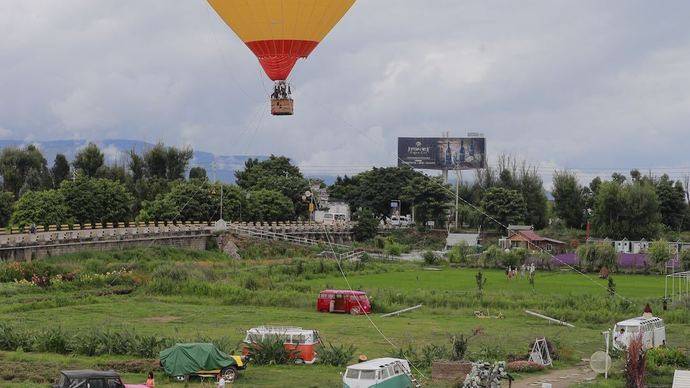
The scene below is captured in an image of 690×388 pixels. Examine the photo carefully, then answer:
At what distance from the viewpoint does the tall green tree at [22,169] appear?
3745 inches

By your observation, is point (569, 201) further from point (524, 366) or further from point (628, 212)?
point (524, 366)

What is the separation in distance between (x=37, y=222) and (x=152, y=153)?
3806 centimetres

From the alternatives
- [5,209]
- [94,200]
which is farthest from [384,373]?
[5,209]

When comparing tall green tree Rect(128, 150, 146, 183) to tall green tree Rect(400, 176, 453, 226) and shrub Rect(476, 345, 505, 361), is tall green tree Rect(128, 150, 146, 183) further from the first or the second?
shrub Rect(476, 345, 505, 361)

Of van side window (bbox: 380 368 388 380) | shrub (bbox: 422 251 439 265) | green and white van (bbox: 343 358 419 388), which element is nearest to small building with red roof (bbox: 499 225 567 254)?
shrub (bbox: 422 251 439 265)

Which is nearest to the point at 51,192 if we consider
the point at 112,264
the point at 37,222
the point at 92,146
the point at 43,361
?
the point at 37,222

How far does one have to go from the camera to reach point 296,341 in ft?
→ 98.9

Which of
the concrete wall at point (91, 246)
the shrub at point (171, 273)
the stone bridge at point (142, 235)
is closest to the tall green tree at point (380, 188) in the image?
the stone bridge at point (142, 235)

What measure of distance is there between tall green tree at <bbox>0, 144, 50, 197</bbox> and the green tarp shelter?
7190cm

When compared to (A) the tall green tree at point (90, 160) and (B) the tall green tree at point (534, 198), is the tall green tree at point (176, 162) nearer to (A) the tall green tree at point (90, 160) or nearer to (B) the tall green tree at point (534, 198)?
(A) the tall green tree at point (90, 160)

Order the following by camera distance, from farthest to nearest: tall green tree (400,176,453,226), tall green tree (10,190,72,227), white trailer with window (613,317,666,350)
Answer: tall green tree (400,176,453,226) → tall green tree (10,190,72,227) → white trailer with window (613,317,666,350)

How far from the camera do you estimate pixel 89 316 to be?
40375 mm

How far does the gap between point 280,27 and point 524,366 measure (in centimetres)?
1557

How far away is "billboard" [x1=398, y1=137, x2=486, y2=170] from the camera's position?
373 feet
